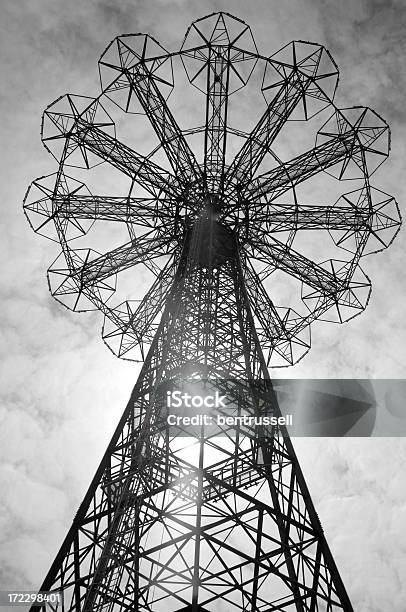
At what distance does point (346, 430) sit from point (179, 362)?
24.6 feet

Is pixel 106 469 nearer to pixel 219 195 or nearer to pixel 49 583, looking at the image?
pixel 49 583

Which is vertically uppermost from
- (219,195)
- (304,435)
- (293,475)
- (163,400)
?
(219,195)

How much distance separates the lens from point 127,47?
56.7ft

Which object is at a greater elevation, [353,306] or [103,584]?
[353,306]

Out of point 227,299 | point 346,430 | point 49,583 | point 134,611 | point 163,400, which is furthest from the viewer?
point 346,430

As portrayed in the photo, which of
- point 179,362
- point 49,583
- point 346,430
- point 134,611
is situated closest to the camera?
point 134,611

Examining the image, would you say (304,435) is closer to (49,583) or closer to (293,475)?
(293,475)

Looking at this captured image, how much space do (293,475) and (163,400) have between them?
3.42 metres

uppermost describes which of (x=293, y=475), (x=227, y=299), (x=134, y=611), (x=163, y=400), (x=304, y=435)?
(x=227, y=299)

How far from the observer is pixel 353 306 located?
19219 mm

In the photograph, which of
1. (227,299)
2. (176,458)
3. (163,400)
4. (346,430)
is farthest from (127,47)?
(346,430)

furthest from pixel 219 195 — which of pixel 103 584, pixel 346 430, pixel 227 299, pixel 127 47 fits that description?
pixel 103 584

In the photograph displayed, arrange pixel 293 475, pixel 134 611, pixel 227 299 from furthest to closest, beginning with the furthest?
pixel 227 299 → pixel 293 475 → pixel 134 611

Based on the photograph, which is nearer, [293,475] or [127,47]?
[293,475]
